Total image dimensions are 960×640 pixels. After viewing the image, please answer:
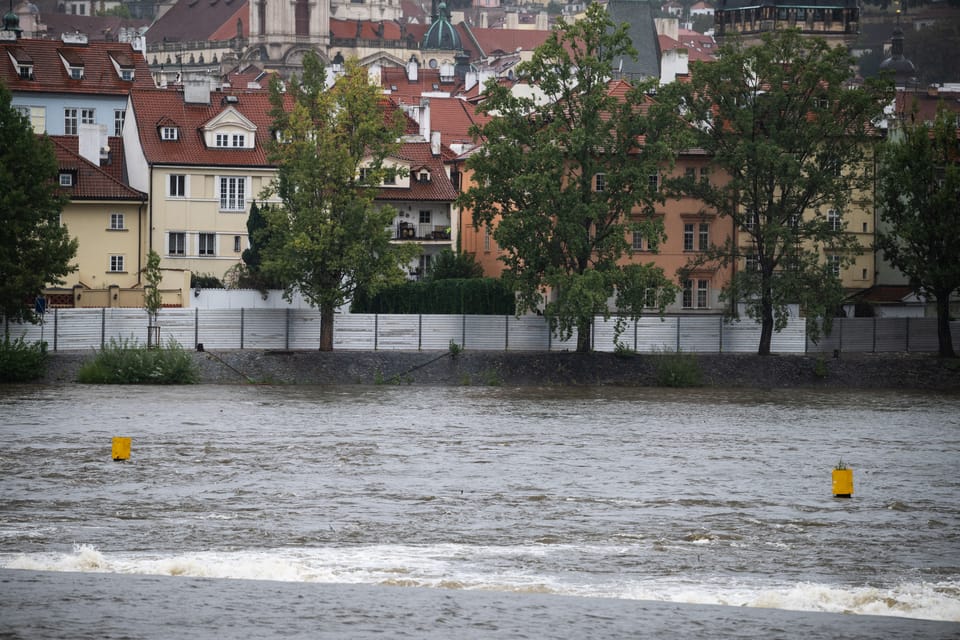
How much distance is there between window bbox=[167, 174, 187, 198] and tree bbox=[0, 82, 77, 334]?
529 inches

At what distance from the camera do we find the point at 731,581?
84.4ft

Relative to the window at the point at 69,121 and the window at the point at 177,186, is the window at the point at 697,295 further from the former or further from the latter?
the window at the point at 69,121

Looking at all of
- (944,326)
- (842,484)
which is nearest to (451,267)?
(944,326)

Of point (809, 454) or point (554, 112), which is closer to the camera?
point (809, 454)

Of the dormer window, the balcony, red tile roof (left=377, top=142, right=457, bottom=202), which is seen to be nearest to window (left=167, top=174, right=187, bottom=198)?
the dormer window

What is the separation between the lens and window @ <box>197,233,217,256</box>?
8275cm

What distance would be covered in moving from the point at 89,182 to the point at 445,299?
17792 mm

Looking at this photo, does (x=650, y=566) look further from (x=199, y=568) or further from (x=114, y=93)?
(x=114, y=93)

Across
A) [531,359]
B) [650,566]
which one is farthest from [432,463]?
[531,359]

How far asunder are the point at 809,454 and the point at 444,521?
632 inches

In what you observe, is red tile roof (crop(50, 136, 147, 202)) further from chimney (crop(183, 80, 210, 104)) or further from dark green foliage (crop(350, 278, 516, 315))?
dark green foliage (crop(350, 278, 516, 315))

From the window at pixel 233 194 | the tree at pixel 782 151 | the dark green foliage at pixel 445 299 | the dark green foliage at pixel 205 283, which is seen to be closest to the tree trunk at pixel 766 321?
the tree at pixel 782 151

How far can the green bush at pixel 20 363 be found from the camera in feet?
201

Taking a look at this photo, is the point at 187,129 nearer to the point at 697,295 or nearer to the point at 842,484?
the point at 697,295
